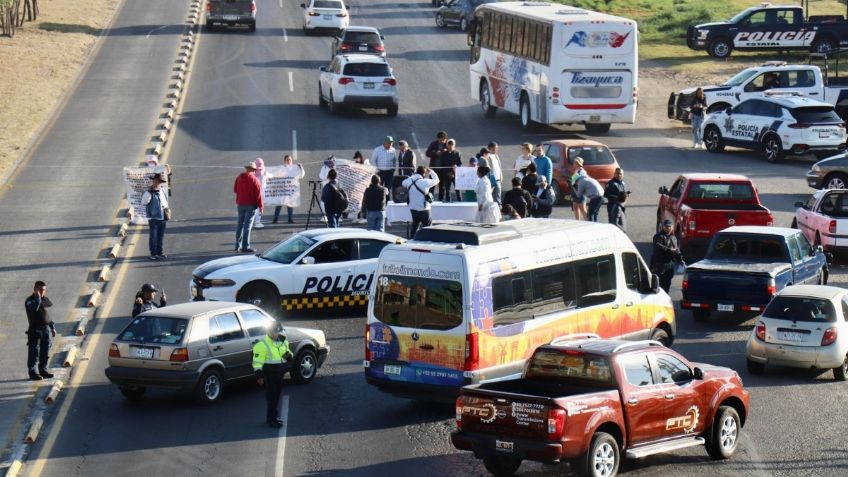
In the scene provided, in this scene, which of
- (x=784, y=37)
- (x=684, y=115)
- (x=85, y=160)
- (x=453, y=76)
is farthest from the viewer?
(x=784, y=37)

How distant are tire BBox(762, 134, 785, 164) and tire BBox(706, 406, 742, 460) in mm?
24266

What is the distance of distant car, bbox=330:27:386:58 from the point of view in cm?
4969

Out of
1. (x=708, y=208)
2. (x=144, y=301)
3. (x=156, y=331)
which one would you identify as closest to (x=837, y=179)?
(x=708, y=208)

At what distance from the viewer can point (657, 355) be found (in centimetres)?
1547

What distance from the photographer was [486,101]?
44500mm

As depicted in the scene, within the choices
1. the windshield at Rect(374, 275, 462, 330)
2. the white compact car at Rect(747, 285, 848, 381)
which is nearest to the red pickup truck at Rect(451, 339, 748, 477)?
the windshield at Rect(374, 275, 462, 330)

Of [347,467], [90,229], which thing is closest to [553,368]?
[347,467]

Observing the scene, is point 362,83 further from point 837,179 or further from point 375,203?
point 375,203

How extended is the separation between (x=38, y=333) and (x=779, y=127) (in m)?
25.1

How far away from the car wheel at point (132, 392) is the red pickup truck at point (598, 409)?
5.58 meters

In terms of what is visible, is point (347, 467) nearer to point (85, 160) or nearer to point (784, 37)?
point (85, 160)

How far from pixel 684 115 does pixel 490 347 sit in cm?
2859

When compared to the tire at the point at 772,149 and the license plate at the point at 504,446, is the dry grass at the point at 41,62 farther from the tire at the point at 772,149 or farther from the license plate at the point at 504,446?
the license plate at the point at 504,446

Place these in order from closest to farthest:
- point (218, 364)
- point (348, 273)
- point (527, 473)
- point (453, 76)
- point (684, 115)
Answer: point (527, 473) < point (218, 364) < point (348, 273) < point (684, 115) < point (453, 76)
